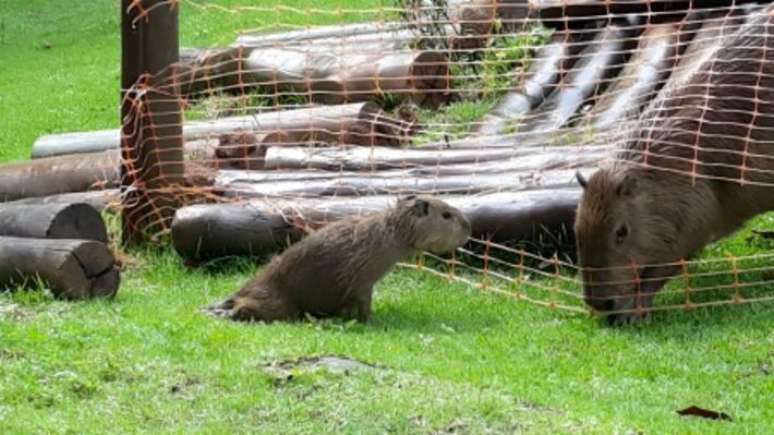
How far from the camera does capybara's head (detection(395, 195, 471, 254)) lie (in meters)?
8.98

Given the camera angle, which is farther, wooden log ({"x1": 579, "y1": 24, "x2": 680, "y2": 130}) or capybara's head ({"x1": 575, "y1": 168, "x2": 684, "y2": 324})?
wooden log ({"x1": 579, "y1": 24, "x2": 680, "y2": 130})

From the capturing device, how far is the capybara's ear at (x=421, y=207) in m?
9.03

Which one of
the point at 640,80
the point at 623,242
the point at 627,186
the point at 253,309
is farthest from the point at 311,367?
the point at 640,80

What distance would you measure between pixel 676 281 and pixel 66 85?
11235 millimetres

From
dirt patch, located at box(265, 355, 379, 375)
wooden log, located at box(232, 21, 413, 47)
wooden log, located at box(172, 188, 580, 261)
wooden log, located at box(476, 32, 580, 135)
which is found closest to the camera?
dirt patch, located at box(265, 355, 379, 375)

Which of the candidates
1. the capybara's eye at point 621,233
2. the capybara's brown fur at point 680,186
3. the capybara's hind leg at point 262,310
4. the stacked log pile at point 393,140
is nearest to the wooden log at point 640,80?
the stacked log pile at point 393,140

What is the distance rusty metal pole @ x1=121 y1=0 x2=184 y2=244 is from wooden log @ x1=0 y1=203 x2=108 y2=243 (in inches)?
33.2

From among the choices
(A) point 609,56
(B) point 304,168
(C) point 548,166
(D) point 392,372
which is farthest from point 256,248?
(A) point 609,56

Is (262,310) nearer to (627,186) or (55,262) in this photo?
(55,262)

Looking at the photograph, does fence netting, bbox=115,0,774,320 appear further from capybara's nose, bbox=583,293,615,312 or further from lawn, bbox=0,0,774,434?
lawn, bbox=0,0,774,434

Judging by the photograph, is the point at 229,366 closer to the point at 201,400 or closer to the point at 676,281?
the point at 201,400

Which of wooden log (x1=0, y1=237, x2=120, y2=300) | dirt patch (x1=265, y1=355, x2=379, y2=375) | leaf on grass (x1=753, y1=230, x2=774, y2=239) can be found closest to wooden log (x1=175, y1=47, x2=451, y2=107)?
leaf on grass (x1=753, y1=230, x2=774, y2=239)

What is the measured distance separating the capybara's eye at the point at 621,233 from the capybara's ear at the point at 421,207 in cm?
104

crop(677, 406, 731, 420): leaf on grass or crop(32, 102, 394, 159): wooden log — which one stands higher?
crop(32, 102, 394, 159): wooden log
